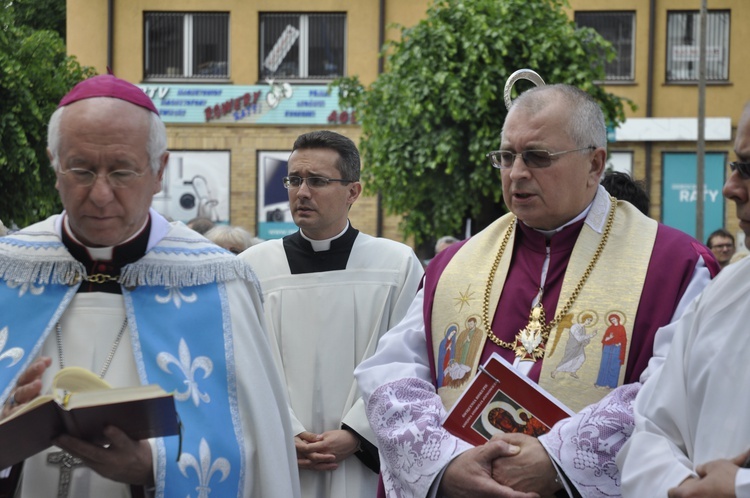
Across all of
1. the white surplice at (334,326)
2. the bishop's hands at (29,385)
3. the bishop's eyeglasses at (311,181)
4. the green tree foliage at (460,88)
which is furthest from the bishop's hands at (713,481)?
the green tree foliage at (460,88)

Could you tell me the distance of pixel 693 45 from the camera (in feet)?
68.0

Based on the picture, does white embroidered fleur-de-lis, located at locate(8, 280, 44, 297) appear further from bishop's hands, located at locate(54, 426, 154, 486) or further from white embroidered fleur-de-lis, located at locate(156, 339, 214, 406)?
bishop's hands, located at locate(54, 426, 154, 486)

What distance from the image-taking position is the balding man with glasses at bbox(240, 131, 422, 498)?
4637mm

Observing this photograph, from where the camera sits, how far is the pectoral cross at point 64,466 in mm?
2975

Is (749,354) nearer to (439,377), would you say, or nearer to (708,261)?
(708,261)

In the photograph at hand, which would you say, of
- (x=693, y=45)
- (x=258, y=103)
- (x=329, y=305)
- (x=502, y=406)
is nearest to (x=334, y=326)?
(x=329, y=305)

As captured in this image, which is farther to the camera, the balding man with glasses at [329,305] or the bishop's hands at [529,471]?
the balding man with glasses at [329,305]

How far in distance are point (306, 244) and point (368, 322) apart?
493 millimetres

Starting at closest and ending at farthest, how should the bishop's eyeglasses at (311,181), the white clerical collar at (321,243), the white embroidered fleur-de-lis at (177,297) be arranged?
the white embroidered fleur-de-lis at (177,297), the bishop's eyeglasses at (311,181), the white clerical collar at (321,243)

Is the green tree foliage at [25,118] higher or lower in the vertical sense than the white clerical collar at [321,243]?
higher

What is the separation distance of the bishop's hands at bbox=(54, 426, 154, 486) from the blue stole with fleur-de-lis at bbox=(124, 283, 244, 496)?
7 centimetres

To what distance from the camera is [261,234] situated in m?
20.7

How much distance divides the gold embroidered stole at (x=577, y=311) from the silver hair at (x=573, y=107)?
0.85 feet

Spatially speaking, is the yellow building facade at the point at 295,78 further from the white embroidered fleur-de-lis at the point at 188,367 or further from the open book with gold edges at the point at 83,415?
the open book with gold edges at the point at 83,415
